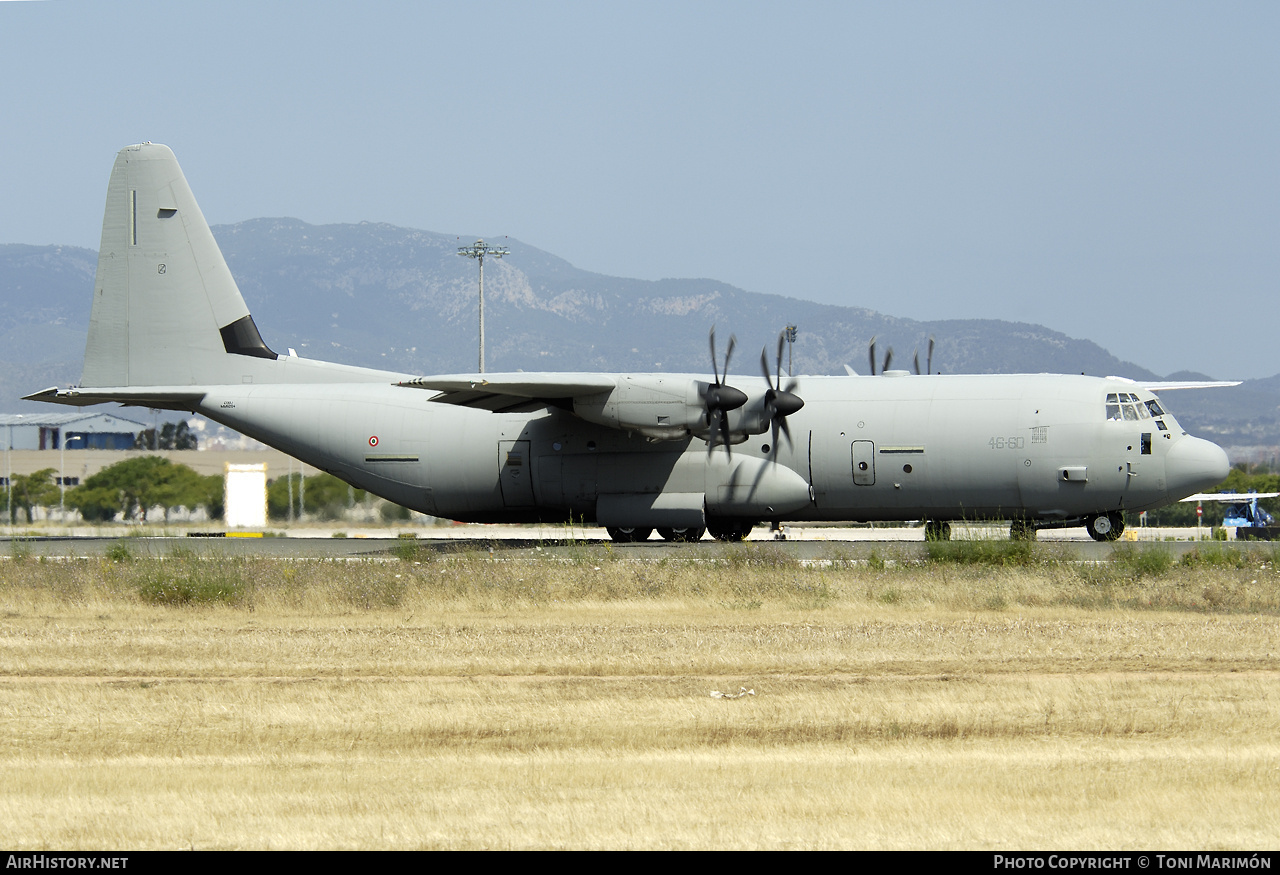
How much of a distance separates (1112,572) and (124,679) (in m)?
14.7

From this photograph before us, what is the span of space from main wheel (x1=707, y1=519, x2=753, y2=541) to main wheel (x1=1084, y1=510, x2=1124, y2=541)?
753 centimetres

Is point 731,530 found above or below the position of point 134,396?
below

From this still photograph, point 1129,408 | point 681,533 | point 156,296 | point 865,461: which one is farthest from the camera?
point 156,296

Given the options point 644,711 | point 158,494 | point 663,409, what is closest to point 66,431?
point 158,494

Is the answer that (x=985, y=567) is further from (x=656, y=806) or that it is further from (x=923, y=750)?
(x=656, y=806)

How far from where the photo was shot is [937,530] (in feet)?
86.2

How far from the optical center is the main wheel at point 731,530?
95.1ft

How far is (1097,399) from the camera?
86.2ft

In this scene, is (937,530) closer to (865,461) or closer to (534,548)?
(865,461)

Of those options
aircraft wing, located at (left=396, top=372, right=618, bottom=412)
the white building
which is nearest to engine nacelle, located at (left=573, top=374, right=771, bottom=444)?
aircraft wing, located at (left=396, top=372, right=618, bottom=412)

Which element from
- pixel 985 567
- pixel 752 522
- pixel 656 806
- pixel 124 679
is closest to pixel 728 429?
pixel 752 522

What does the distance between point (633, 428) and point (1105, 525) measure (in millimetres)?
10412

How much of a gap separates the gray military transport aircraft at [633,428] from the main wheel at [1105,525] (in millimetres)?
85

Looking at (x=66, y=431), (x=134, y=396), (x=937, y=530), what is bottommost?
(x=937, y=530)
